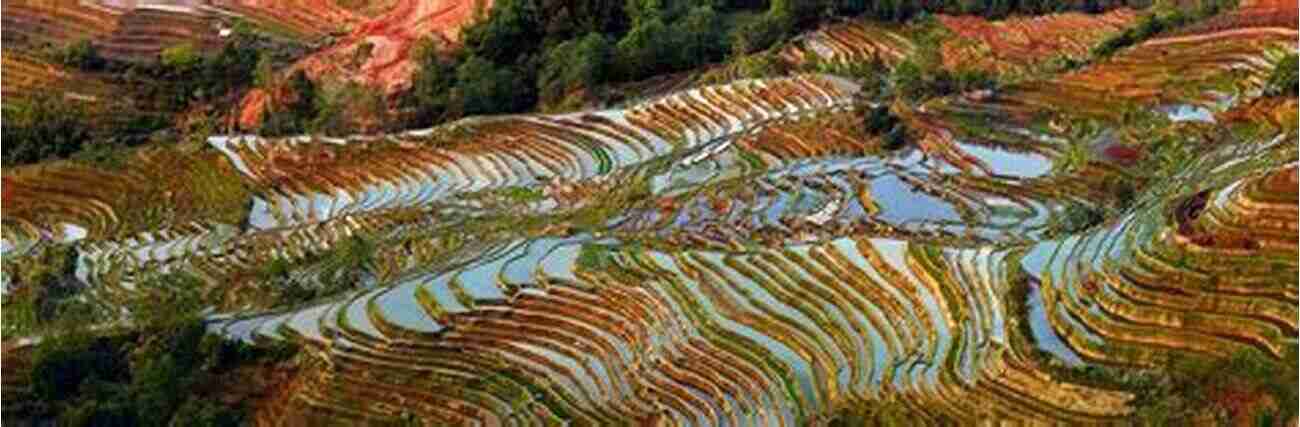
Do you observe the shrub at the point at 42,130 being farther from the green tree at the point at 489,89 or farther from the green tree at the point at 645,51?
the green tree at the point at 645,51

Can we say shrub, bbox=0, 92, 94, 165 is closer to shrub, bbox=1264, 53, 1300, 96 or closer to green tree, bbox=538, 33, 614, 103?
green tree, bbox=538, 33, 614, 103

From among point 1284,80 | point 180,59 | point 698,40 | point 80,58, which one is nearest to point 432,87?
point 698,40

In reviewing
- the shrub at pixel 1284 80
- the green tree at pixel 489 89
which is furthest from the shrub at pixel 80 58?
the shrub at pixel 1284 80

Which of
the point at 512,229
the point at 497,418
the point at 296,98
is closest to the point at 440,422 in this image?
the point at 497,418

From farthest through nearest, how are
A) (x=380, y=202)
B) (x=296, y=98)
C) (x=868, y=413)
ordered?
(x=296, y=98)
(x=380, y=202)
(x=868, y=413)

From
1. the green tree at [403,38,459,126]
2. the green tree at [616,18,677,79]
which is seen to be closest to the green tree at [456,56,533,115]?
the green tree at [403,38,459,126]

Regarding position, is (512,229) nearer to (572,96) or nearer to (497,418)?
(497,418)

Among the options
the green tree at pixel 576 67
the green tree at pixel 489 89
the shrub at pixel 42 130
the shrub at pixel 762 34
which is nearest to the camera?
the shrub at pixel 42 130

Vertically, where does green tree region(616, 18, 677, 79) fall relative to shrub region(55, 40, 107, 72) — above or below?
below

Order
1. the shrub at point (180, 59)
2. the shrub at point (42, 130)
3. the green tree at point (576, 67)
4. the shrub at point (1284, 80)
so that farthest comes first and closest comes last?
the shrub at point (180, 59), the green tree at point (576, 67), the shrub at point (42, 130), the shrub at point (1284, 80)
